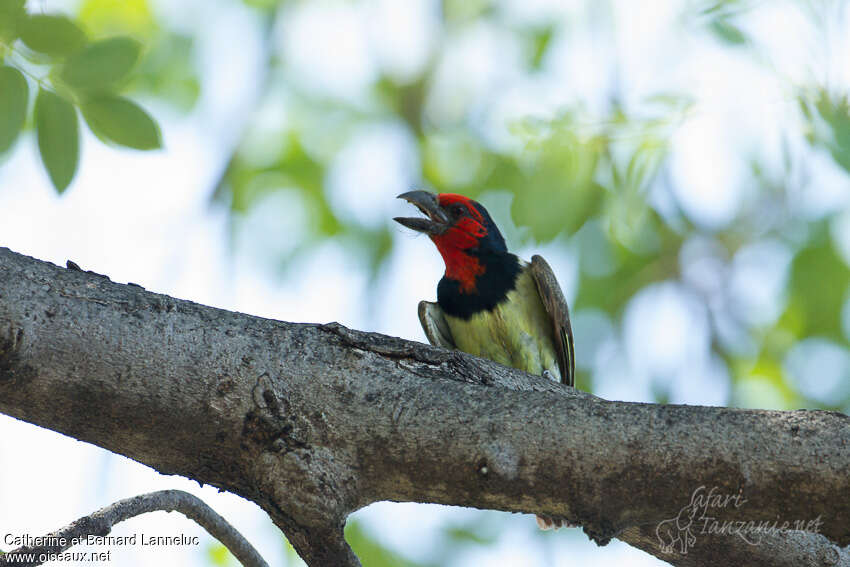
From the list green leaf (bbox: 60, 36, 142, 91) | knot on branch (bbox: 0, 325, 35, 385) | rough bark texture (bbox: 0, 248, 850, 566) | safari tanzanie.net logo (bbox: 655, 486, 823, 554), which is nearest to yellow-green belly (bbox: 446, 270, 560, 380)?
safari tanzanie.net logo (bbox: 655, 486, 823, 554)

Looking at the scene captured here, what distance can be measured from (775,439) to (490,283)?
3.02 m

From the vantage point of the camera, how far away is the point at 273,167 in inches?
261

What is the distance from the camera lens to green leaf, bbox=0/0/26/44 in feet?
8.73

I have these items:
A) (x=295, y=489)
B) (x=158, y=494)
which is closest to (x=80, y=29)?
(x=158, y=494)

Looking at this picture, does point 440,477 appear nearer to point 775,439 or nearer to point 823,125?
point 775,439

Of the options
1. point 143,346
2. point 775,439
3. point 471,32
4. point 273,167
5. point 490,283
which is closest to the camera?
point 775,439

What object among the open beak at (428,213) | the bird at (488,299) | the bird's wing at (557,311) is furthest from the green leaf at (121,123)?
the bird's wing at (557,311)

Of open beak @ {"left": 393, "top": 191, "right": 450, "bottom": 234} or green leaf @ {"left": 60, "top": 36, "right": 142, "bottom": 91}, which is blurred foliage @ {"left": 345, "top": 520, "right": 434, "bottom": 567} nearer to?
open beak @ {"left": 393, "top": 191, "right": 450, "bottom": 234}

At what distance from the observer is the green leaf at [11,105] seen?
2.65 meters

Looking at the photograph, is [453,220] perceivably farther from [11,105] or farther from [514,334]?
[11,105]

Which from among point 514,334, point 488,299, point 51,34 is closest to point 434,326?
point 488,299

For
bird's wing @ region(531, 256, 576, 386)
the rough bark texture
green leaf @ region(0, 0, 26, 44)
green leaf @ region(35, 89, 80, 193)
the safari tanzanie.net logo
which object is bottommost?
the safari tanzanie.net logo

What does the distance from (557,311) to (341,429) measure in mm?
2817

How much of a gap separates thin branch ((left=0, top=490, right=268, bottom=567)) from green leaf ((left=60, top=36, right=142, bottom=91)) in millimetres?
1356
